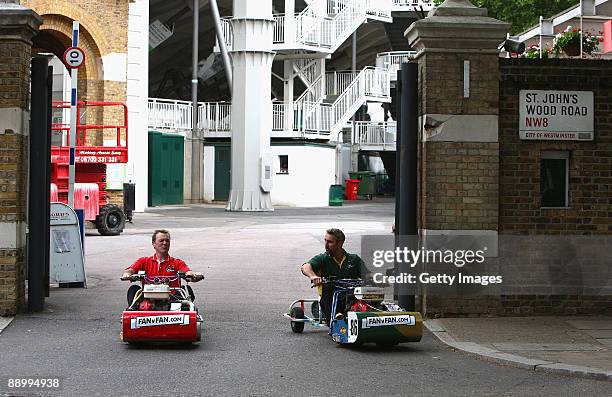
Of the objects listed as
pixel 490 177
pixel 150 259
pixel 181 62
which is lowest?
pixel 150 259

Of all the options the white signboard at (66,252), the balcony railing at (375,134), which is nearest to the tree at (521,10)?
the balcony railing at (375,134)

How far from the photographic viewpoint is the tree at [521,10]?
165ft

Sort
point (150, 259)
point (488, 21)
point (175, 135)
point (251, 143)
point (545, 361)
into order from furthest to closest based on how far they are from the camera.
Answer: point (175, 135)
point (251, 143)
point (488, 21)
point (150, 259)
point (545, 361)

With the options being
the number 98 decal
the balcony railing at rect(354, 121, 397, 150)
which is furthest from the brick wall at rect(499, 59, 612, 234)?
the balcony railing at rect(354, 121, 397, 150)

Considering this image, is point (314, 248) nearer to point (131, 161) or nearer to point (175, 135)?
point (131, 161)

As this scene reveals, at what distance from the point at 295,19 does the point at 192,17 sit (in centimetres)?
489

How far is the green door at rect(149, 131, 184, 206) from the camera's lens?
4191 cm

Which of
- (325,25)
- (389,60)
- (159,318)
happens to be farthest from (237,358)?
(389,60)

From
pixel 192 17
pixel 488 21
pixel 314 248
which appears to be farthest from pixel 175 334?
pixel 192 17

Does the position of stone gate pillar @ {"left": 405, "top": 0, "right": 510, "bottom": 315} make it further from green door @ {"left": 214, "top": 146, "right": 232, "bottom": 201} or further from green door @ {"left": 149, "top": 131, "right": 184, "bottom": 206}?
green door @ {"left": 214, "top": 146, "right": 232, "bottom": 201}

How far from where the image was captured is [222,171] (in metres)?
45.7

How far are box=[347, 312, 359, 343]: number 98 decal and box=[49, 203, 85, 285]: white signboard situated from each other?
631cm

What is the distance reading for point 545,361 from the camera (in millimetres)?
10594

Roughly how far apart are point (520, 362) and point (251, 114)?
30560 millimetres
